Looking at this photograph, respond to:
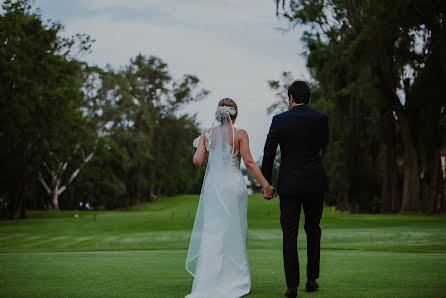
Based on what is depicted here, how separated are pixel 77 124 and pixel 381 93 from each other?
1991 centimetres

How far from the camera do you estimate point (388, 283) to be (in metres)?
6.68

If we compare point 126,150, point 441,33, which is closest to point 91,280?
point 441,33

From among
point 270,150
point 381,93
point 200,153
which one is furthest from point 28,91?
Result: point 270,150

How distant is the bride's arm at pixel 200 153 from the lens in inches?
276

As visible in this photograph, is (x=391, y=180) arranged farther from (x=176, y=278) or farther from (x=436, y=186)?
(x=176, y=278)

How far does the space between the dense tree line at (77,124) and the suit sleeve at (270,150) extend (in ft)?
100

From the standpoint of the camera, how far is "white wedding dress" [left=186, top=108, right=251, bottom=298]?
6.38m

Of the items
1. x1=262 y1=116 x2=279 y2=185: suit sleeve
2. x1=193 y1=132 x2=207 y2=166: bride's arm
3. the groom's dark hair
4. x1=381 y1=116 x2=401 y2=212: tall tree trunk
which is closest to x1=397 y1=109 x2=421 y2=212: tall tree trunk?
x1=381 y1=116 x2=401 y2=212: tall tree trunk

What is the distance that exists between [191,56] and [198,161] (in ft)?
169

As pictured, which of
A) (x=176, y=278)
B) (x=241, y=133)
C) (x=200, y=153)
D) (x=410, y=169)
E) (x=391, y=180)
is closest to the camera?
(x=241, y=133)

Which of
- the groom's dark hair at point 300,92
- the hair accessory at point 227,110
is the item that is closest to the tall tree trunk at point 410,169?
the hair accessory at point 227,110

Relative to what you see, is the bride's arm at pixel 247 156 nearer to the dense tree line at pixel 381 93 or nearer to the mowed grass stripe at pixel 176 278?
the mowed grass stripe at pixel 176 278

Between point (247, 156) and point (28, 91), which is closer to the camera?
point (247, 156)

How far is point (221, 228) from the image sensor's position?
22.0 feet
